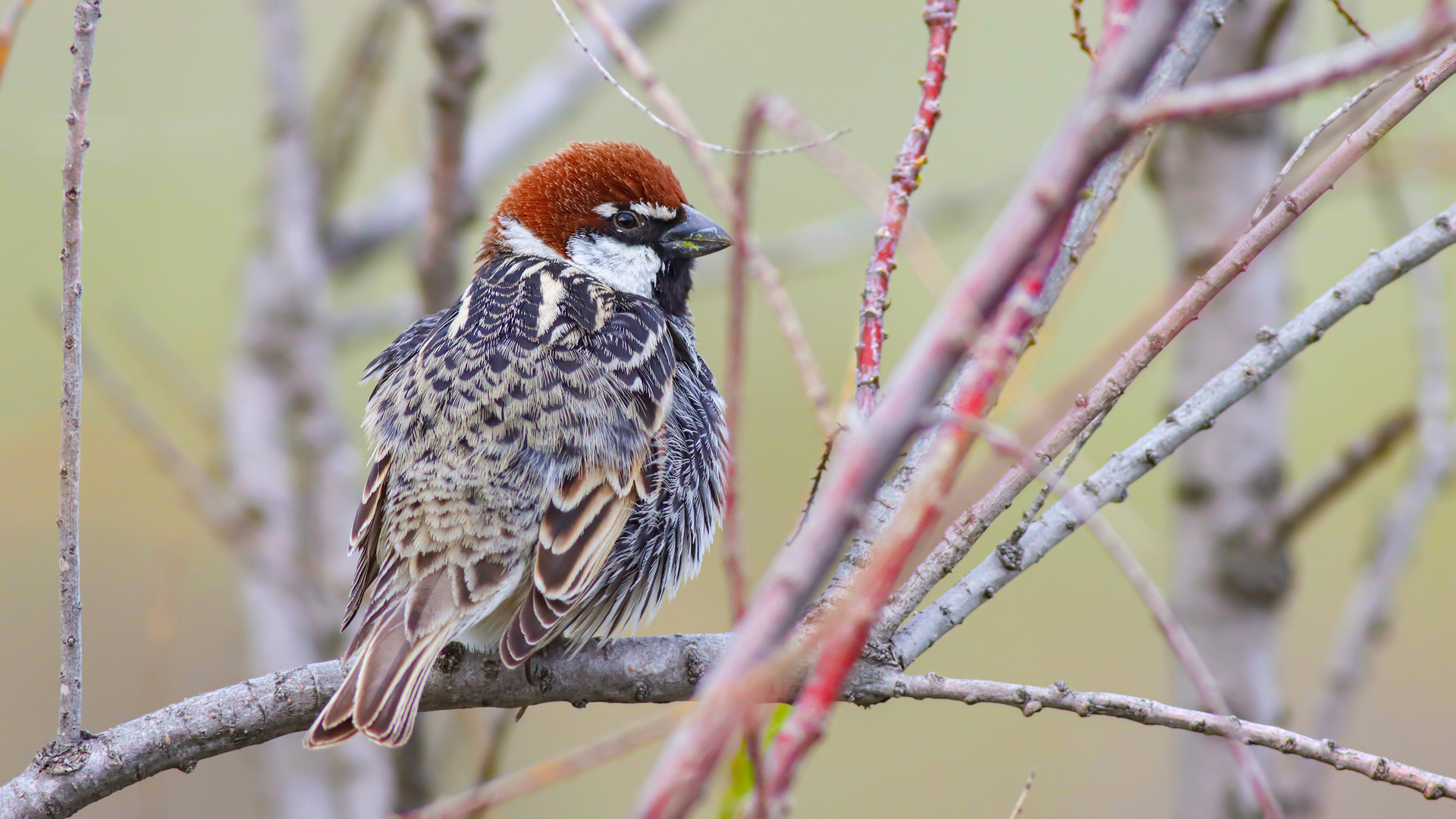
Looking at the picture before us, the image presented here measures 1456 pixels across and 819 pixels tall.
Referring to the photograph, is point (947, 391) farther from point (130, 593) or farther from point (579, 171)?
point (130, 593)

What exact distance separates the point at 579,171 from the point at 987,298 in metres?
2.85

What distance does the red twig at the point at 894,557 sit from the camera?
35.0 inches

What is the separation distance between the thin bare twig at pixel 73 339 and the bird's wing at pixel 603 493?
2.63ft

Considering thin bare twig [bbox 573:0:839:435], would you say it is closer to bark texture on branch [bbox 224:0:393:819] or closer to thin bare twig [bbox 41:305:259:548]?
thin bare twig [bbox 41:305:259:548]

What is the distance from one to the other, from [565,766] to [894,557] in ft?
1.17

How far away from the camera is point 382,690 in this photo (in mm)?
2287

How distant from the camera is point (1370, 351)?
7.85 meters

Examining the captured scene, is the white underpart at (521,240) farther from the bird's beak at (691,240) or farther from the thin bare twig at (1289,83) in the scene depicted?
the thin bare twig at (1289,83)

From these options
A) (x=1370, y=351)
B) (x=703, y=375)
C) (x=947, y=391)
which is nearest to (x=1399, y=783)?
(x=947, y=391)

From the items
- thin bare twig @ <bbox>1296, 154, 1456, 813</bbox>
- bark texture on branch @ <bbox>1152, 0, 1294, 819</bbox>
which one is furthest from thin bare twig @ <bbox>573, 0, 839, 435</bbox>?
thin bare twig @ <bbox>1296, 154, 1456, 813</bbox>

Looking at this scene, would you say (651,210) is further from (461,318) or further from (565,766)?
(565,766)

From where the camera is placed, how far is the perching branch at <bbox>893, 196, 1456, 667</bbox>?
6.30 feet

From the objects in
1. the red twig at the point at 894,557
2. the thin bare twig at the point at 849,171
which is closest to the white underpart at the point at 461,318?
the thin bare twig at the point at 849,171

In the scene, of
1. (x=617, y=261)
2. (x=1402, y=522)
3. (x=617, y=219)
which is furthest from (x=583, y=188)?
(x=1402, y=522)
